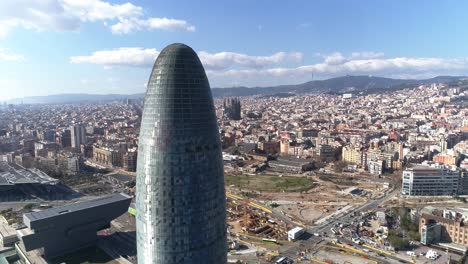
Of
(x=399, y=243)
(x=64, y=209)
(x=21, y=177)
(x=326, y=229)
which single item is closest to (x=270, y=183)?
(x=326, y=229)

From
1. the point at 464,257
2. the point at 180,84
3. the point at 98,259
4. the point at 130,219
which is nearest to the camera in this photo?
the point at 180,84

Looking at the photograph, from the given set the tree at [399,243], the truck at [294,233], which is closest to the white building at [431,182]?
the tree at [399,243]

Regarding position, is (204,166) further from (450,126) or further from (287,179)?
(450,126)

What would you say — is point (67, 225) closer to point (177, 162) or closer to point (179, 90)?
point (177, 162)

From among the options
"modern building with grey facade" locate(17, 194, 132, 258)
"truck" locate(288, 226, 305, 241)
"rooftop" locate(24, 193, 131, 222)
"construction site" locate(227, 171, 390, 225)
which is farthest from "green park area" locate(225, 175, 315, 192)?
"modern building with grey facade" locate(17, 194, 132, 258)

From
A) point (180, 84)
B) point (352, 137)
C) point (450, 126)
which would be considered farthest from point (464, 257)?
point (450, 126)

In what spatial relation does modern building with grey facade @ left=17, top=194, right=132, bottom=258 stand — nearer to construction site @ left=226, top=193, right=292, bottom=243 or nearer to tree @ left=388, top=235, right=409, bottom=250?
construction site @ left=226, top=193, right=292, bottom=243

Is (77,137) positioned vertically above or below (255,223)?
above

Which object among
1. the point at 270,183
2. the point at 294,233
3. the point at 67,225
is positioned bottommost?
the point at 270,183
